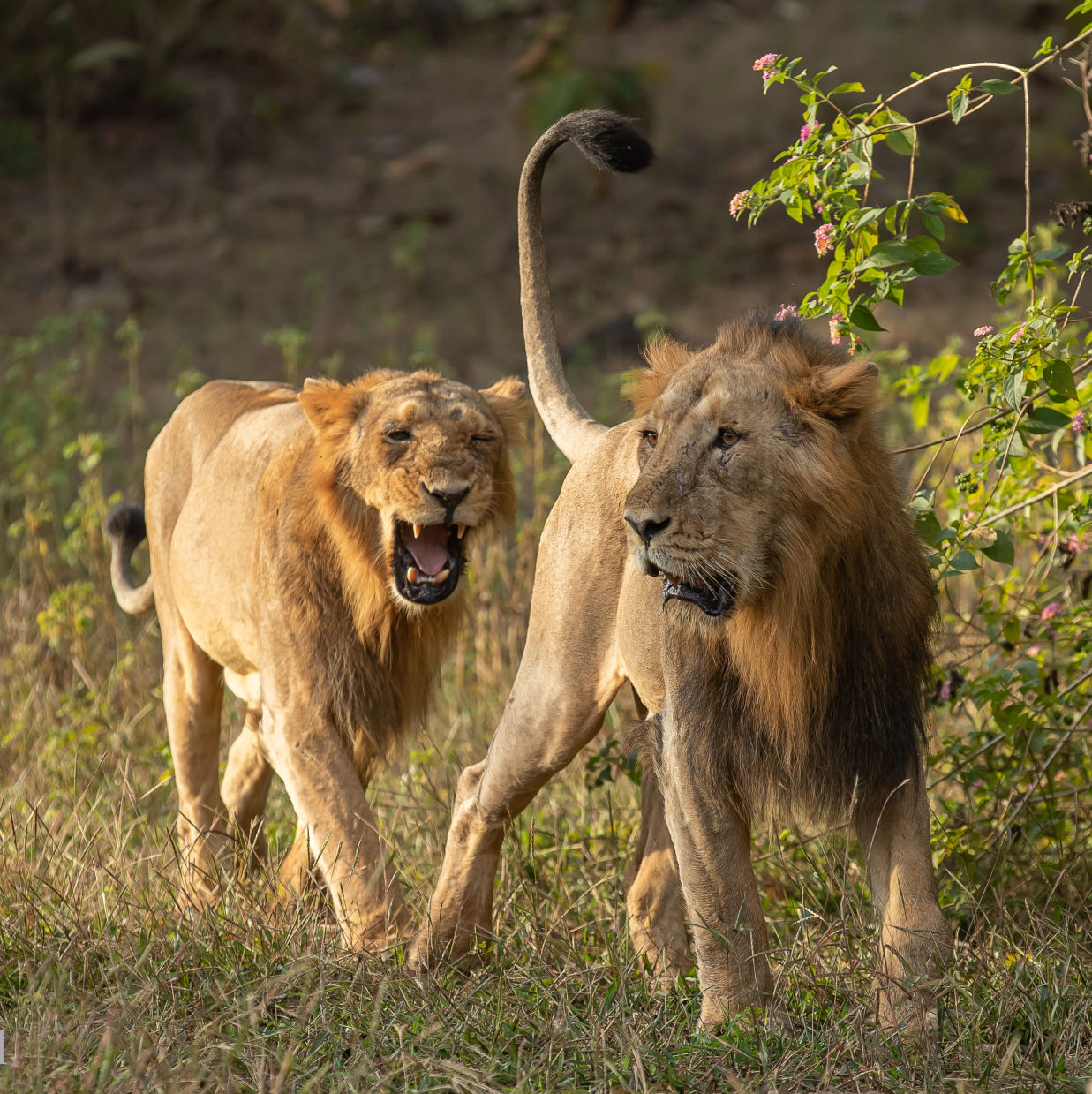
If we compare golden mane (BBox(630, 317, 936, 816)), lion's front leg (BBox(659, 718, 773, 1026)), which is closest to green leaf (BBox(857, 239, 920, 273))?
golden mane (BBox(630, 317, 936, 816))

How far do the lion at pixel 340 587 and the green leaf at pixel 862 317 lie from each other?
1067 mm

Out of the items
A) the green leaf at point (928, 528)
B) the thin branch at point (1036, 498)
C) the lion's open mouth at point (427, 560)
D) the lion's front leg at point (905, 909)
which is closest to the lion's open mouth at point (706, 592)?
the lion's front leg at point (905, 909)

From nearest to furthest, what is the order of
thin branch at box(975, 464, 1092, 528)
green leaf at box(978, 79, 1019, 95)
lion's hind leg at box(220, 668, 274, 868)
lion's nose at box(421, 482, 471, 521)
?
green leaf at box(978, 79, 1019, 95)
thin branch at box(975, 464, 1092, 528)
lion's nose at box(421, 482, 471, 521)
lion's hind leg at box(220, 668, 274, 868)

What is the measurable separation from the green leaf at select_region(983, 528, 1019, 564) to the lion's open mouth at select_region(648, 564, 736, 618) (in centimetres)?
80

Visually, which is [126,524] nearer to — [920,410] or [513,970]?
[513,970]

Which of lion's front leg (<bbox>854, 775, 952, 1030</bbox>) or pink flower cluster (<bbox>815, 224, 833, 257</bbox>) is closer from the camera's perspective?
lion's front leg (<bbox>854, 775, 952, 1030</bbox>)

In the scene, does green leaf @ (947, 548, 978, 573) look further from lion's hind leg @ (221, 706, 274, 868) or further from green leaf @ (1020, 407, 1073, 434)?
lion's hind leg @ (221, 706, 274, 868)

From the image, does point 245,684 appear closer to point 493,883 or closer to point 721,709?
point 493,883

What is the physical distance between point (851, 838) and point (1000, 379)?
1520mm

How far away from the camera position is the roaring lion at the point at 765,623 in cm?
272

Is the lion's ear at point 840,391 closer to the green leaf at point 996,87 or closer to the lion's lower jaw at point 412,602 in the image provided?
the green leaf at point 996,87

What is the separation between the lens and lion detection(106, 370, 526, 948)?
368 cm

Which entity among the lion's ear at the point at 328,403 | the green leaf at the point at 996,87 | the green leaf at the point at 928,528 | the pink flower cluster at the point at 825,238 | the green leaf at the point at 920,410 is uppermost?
the green leaf at the point at 996,87

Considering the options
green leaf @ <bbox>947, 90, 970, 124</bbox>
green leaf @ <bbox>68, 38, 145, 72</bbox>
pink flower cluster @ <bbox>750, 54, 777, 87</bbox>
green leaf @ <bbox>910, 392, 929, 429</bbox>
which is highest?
green leaf @ <bbox>68, 38, 145, 72</bbox>
